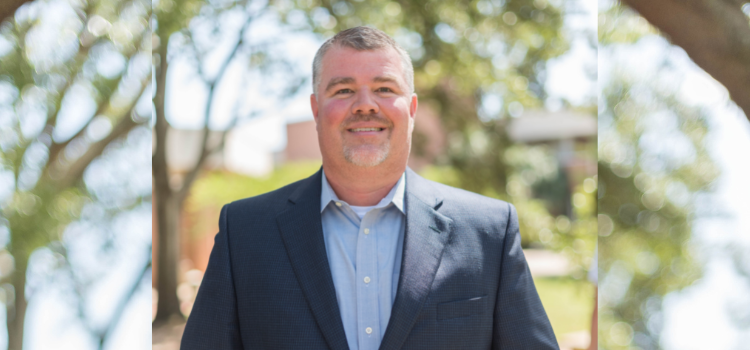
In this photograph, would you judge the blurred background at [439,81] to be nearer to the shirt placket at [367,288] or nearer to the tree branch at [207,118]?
the tree branch at [207,118]

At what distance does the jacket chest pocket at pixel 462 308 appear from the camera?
1656 mm

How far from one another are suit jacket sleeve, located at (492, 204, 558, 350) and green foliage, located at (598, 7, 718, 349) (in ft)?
12.6

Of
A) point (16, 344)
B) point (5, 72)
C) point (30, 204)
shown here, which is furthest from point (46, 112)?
point (16, 344)

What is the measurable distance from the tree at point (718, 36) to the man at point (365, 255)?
3.33 feet

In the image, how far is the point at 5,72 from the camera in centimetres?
435

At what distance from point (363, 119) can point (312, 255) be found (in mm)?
470

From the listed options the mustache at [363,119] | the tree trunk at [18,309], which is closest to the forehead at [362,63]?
the mustache at [363,119]

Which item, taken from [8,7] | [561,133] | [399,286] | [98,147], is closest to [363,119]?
[399,286]

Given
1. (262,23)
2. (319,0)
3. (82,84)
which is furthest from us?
(262,23)

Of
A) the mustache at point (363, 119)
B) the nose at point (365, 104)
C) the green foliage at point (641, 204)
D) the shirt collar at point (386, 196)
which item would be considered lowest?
the green foliage at point (641, 204)

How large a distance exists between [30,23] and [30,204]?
1.52 meters

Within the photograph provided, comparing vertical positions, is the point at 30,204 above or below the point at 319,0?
below

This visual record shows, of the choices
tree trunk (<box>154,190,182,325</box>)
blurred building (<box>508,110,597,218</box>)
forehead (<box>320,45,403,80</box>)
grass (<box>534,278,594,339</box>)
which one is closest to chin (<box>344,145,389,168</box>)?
forehead (<box>320,45,403,80</box>)

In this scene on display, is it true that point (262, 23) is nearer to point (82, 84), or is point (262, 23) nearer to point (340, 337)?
point (82, 84)
